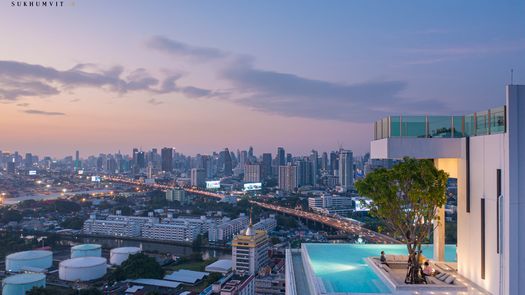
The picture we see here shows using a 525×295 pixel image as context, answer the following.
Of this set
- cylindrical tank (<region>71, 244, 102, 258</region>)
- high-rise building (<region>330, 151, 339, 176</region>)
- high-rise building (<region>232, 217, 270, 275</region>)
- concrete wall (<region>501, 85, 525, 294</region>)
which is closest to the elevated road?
high-rise building (<region>232, 217, 270, 275</region>)

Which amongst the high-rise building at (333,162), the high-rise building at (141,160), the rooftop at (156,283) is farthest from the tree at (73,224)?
the high-rise building at (141,160)

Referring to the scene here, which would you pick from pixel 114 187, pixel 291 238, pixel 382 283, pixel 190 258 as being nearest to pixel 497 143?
pixel 382 283

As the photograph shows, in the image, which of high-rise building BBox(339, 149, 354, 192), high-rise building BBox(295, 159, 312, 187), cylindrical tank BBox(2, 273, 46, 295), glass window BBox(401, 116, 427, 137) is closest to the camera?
glass window BBox(401, 116, 427, 137)

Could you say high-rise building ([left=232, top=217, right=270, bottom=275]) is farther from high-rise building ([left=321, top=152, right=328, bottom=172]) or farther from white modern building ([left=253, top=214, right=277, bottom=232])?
high-rise building ([left=321, top=152, right=328, bottom=172])

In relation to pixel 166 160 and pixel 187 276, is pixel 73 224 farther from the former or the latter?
pixel 166 160

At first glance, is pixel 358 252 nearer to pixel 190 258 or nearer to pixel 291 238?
pixel 190 258

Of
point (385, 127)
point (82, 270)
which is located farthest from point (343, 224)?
point (385, 127)

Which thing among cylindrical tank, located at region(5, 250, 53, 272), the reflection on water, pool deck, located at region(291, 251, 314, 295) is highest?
pool deck, located at region(291, 251, 314, 295)
